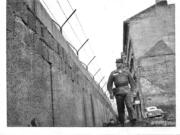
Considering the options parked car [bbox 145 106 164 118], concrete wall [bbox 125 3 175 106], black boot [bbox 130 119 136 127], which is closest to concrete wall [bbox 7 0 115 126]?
black boot [bbox 130 119 136 127]

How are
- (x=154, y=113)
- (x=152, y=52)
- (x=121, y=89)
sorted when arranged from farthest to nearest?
(x=152, y=52) < (x=154, y=113) < (x=121, y=89)

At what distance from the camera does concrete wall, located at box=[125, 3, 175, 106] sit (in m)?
10.7

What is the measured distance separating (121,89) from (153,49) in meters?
7.24

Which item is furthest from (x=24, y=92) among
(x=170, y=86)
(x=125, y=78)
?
(x=170, y=86)

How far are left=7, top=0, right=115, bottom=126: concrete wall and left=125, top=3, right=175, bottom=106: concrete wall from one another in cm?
639

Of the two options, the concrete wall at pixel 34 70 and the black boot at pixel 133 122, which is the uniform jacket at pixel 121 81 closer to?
the black boot at pixel 133 122

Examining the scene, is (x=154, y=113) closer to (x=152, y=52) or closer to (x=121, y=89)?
(x=152, y=52)

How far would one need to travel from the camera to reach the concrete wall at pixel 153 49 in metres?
10.7

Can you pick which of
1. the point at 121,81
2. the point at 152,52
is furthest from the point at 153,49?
the point at 121,81

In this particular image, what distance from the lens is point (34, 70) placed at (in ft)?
11.8
